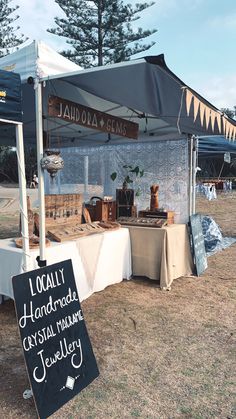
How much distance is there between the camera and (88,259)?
10.7ft

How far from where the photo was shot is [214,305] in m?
3.24

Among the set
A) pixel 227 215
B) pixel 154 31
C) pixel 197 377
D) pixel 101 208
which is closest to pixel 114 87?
pixel 101 208

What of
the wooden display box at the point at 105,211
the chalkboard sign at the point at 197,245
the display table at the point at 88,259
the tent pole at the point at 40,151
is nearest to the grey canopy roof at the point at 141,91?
the tent pole at the point at 40,151

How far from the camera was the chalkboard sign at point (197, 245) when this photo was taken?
4.10m

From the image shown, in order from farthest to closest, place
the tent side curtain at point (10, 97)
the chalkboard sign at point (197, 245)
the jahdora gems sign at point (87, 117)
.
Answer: the chalkboard sign at point (197, 245) < the jahdora gems sign at point (87, 117) < the tent side curtain at point (10, 97)

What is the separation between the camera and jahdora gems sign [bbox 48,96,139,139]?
8.81ft

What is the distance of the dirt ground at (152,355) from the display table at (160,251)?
5.4 inches

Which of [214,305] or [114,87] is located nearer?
[114,87]

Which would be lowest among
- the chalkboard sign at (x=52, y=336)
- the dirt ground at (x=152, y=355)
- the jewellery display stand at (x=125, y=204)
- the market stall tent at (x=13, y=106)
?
the dirt ground at (x=152, y=355)

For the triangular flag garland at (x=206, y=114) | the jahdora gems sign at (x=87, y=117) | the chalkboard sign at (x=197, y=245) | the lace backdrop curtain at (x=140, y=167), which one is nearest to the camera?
the triangular flag garland at (x=206, y=114)

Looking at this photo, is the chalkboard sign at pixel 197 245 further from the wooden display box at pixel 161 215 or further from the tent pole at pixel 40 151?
the tent pole at pixel 40 151

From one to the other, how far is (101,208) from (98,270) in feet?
2.43

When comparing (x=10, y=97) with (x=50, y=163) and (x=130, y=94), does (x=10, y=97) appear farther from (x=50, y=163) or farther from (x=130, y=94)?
(x=130, y=94)

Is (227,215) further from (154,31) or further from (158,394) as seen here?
(154,31)
